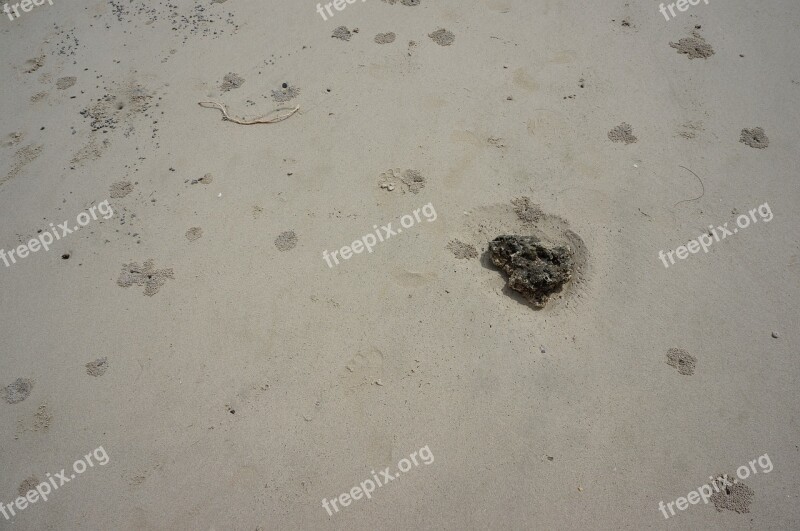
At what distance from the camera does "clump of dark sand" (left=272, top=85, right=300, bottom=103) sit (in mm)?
6878

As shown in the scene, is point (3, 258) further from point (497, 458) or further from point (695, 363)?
point (695, 363)

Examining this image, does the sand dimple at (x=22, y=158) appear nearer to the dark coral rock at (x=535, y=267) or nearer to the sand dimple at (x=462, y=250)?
the sand dimple at (x=462, y=250)

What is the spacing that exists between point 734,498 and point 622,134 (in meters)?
Answer: 4.16

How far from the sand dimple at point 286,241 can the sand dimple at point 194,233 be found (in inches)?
37.0

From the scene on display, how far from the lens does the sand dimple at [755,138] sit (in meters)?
6.05

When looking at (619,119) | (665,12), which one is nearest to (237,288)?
(619,119)

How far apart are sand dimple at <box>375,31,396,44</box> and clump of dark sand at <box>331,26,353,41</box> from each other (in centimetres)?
43

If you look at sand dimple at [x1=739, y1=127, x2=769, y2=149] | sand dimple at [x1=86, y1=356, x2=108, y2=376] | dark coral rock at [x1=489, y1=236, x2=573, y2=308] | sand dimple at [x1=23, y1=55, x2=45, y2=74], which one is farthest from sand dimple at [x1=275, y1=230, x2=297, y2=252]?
sand dimple at [x1=739, y1=127, x2=769, y2=149]

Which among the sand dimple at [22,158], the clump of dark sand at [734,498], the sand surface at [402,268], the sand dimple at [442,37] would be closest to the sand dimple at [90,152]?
the sand surface at [402,268]

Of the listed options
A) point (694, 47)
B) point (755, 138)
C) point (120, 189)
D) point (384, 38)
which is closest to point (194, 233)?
point (120, 189)

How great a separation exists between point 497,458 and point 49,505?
162 inches

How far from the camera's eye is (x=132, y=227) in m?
5.94

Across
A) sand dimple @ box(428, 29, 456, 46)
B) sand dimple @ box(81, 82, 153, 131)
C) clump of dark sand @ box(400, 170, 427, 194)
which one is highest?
sand dimple @ box(428, 29, 456, 46)

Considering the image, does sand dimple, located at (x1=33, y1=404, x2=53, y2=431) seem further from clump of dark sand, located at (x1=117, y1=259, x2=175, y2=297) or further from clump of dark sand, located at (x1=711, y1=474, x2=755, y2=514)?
clump of dark sand, located at (x1=711, y1=474, x2=755, y2=514)
